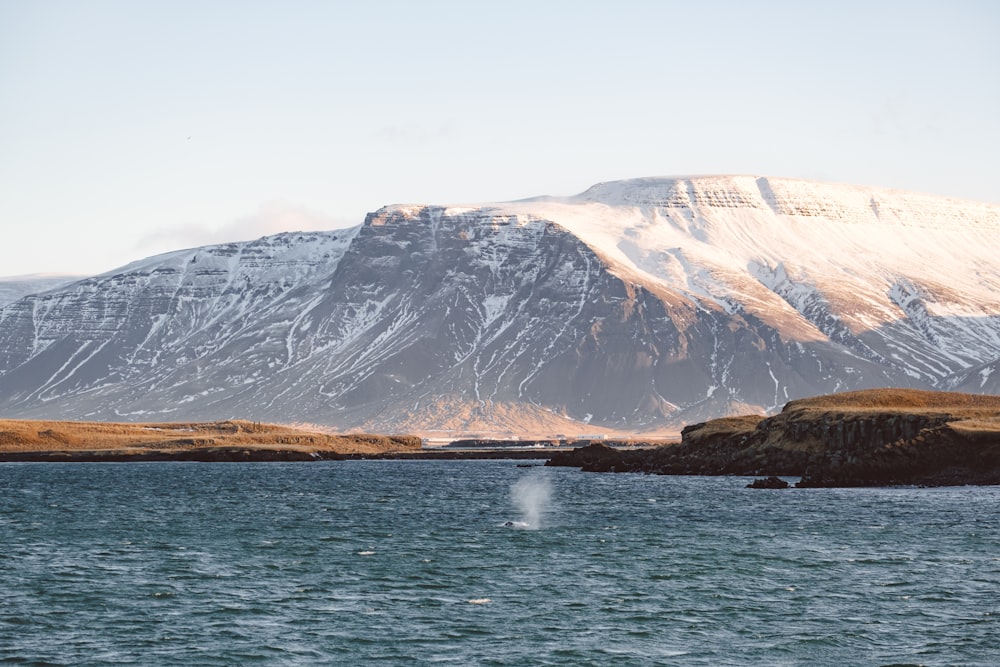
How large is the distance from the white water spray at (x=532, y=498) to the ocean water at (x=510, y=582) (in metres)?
1.08

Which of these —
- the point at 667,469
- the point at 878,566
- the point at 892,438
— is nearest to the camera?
the point at 878,566

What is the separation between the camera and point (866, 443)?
440 ft

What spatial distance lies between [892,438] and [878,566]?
66758 mm

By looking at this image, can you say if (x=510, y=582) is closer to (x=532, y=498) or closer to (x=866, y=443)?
(x=532, y=498)

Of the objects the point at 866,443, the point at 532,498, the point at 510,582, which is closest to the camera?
the point at 510,582

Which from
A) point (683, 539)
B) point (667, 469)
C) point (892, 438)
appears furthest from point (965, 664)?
point (667, 469)

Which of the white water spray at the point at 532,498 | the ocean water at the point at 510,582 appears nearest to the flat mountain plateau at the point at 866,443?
the ocean water at the point at 510,582

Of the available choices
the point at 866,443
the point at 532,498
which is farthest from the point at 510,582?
the point at 866,443

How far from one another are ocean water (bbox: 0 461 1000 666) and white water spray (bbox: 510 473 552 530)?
1083 mm

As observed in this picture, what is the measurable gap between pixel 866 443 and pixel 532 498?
33.8 metres

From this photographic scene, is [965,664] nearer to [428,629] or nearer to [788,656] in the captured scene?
[788,656]

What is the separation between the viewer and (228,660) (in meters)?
45.7

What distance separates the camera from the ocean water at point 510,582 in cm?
4766

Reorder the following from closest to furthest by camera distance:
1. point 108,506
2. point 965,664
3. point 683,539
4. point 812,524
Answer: point 965,664
point 683,539
point 812,524
point 108,506
